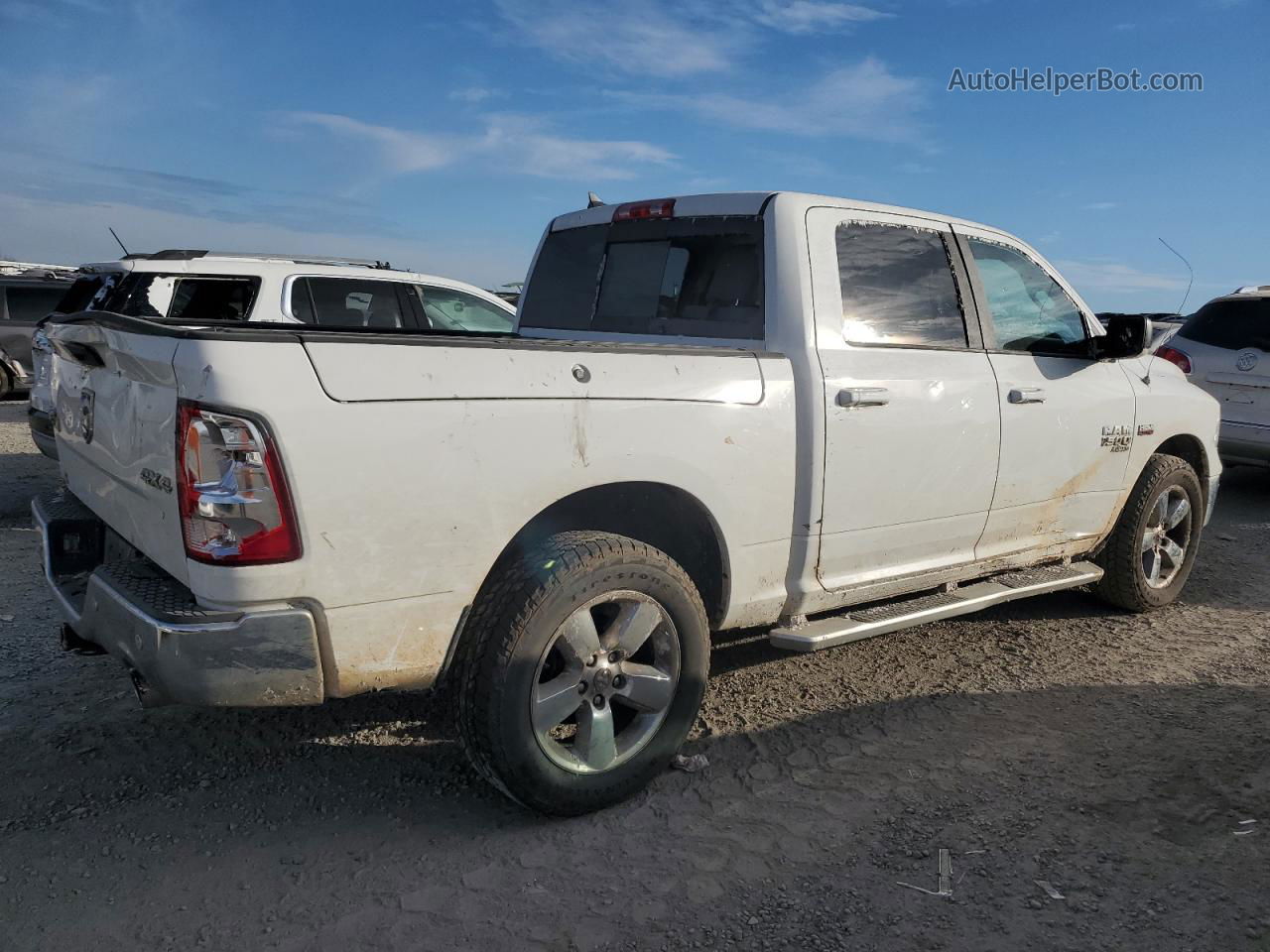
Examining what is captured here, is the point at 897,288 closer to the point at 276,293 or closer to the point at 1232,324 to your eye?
the point at 276,293

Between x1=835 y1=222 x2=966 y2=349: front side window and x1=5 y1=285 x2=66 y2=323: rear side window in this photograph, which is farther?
x1=5 y1=285 x2=66 y2=323: rear side window

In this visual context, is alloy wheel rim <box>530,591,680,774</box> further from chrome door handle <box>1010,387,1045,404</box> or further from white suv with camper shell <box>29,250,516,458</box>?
white suv with camper shell <box>29,250,516,458</box>

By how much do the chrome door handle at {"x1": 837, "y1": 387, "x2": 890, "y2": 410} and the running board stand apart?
790 mm

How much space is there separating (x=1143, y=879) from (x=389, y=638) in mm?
2157

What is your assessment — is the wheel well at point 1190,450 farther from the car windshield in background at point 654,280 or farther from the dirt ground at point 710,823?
the car windshield in background at point 654,280

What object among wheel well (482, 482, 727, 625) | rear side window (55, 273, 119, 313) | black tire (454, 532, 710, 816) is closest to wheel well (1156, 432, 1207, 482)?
wheel well (482, 482, 727, 625)

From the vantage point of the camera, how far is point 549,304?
4.60m

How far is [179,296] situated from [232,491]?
18.0 feet

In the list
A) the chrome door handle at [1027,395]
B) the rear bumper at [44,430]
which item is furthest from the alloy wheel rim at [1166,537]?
the rear bumper at [44,430]

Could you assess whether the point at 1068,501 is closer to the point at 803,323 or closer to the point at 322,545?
the point at 803,323

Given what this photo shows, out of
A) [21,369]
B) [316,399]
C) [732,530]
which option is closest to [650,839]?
[732,530]

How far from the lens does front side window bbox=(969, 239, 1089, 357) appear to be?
4.28 metres

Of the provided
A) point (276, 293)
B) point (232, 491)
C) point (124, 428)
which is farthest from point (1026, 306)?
point (276, 293)

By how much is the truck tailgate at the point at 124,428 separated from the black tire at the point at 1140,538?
14.3 feet
